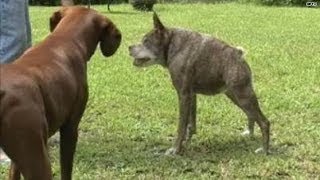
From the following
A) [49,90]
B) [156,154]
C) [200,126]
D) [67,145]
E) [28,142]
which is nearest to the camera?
[28,142]

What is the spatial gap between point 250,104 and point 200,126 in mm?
968

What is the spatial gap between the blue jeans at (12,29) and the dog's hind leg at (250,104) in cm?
165

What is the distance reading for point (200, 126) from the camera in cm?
642

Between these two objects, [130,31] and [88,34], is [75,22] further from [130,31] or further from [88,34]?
[130,31]

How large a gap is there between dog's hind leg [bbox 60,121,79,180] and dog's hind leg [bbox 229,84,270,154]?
1.78m

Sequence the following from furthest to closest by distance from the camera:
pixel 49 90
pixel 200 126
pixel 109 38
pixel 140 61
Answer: pixel 200 126 → pixel 140 61 → pixel 109 38 → pixel 49 90

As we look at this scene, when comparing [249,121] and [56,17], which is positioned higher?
[56,17]

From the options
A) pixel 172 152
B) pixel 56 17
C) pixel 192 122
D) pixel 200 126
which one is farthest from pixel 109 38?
pixel 200 126

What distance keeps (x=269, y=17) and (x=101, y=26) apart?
1425 cm

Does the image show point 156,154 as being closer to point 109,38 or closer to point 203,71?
point 203,71

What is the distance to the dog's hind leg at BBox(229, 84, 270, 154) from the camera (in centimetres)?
550

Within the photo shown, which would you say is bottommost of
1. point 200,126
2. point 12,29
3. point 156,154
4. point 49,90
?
point 200,126

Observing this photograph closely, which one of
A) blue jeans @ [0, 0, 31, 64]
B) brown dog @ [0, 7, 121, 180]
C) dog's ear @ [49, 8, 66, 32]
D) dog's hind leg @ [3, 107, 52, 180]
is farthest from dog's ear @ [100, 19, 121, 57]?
dog's hind leg @ [3, 107, 52, 180]

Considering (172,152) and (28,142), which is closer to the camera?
(28,142)
